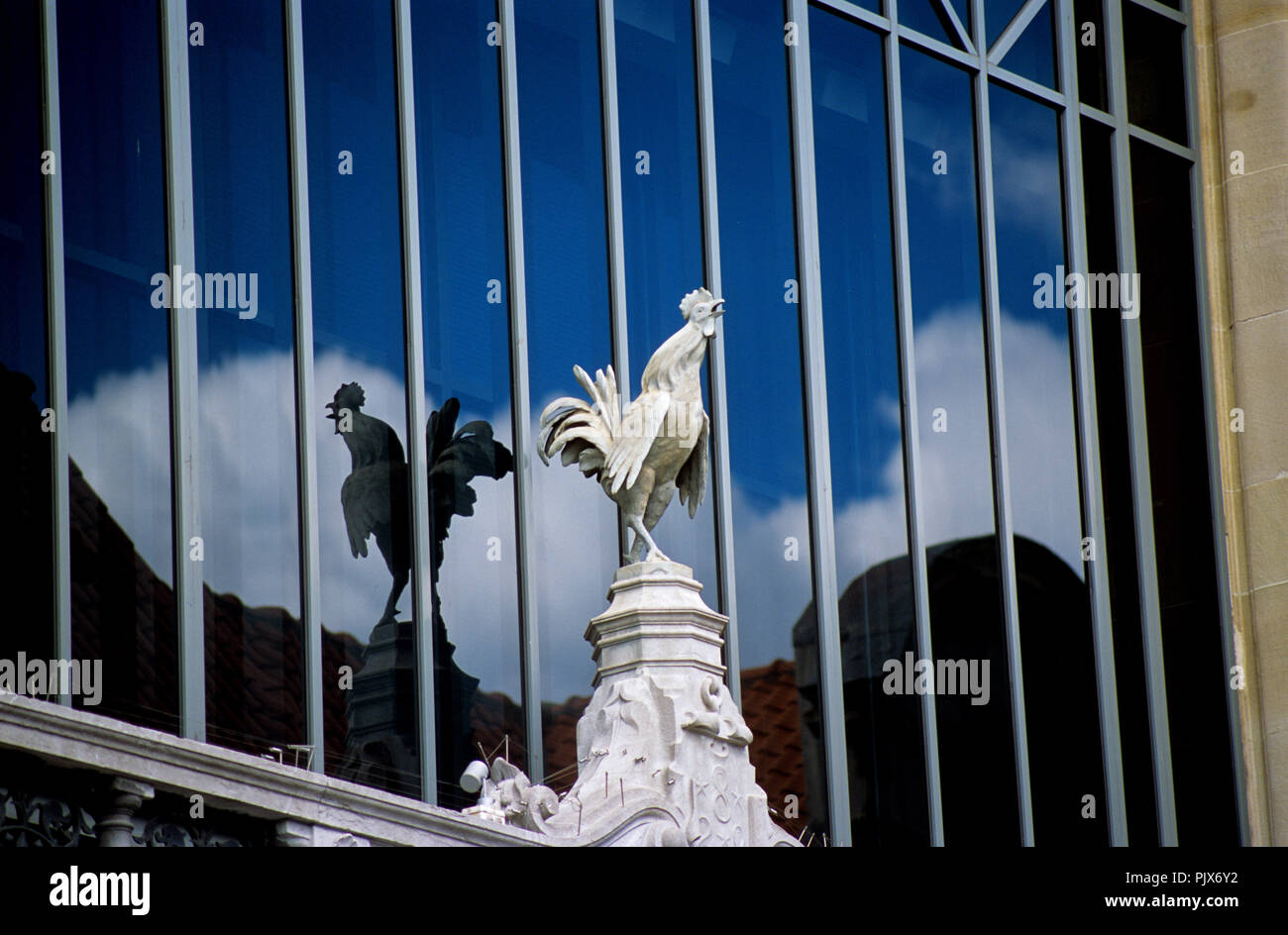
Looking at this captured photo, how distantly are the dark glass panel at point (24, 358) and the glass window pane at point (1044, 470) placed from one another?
37.7 feet

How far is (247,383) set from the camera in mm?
17797

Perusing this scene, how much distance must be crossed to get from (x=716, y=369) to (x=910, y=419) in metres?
2.87

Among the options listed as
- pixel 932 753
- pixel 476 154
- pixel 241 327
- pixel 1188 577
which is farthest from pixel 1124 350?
pixel 241 327

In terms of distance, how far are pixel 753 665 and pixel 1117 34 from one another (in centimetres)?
1005

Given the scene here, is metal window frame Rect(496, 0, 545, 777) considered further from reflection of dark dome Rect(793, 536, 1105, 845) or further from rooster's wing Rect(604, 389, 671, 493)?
reflection of dark dome Rect(793, 536, 1105, 845)

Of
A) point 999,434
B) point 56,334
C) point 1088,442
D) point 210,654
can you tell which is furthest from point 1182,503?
point 56,334

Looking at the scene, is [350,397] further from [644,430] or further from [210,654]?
[644,430]

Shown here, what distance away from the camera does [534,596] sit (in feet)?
63.6

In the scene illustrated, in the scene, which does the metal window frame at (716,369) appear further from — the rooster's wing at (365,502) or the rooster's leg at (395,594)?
the rooster's wing at (365,502)

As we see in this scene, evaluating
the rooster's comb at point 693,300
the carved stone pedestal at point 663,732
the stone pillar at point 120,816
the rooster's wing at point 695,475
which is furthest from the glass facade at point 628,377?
the stone pillar at point 120,816

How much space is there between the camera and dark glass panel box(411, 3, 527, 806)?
61.5 ft

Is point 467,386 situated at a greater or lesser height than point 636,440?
greater
